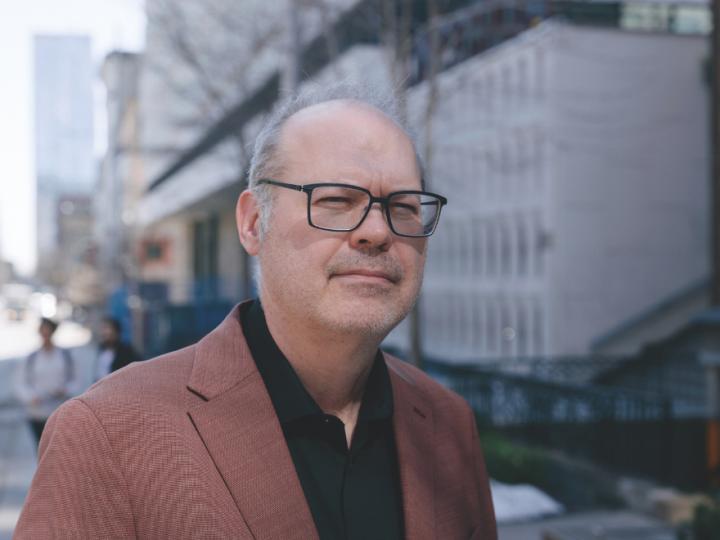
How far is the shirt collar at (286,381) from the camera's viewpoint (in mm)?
2020

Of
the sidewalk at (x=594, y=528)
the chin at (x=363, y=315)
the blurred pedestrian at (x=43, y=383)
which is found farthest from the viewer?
the blurred pedestrian at (x=43, y=383)

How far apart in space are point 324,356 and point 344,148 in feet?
1.48

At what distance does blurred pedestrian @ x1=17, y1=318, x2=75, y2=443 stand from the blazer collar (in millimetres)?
6751

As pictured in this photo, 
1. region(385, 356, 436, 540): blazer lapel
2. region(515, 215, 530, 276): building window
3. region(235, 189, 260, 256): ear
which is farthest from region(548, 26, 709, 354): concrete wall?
region(235, 189, 260, 256): ear

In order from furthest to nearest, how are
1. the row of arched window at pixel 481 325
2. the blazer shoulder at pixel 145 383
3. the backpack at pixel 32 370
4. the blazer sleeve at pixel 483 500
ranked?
the row of arched window at pixel 481 325, the backpack at pixel 32 370, the blazer sleeve at pixel 483 500, the blazer shoulder at pixel 145 383

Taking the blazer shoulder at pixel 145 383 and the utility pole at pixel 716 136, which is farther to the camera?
the utility pole at pixel 716 136

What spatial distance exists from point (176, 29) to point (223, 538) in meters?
15.1

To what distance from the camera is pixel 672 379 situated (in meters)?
18.3

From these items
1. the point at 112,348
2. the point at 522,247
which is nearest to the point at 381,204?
the point at 112,348

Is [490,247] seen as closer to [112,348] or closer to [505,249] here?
[505,249]

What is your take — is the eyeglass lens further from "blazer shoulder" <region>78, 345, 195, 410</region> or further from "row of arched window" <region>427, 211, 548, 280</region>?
"row of arched window" <region>427, 211, 548, 280</region>

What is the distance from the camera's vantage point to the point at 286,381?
204cm

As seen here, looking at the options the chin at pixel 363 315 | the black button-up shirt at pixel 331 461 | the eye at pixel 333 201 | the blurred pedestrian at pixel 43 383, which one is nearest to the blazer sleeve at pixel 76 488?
the black button-up shirt at pixel 331 461

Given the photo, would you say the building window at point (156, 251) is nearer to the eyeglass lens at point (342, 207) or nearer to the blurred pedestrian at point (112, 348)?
the blurred pedestrian at point (112, 348)
